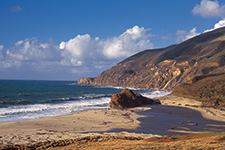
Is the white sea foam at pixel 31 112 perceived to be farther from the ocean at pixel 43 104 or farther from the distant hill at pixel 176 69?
the distant hill at pixel 176 69

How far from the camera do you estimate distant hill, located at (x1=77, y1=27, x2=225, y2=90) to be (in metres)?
99.1

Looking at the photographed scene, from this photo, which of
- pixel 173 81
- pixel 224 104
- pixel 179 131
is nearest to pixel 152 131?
pixel 179 131

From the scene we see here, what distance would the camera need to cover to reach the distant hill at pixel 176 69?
99125 millimetres

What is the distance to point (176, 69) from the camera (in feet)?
376

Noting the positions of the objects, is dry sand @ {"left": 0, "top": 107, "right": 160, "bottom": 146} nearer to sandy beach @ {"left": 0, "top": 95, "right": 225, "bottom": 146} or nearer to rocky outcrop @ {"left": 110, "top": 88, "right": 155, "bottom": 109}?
sandy beach @ {"left": 0, "top": 95, "right": 225, "bottom": 146}

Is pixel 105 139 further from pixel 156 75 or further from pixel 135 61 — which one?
pixel 135 61

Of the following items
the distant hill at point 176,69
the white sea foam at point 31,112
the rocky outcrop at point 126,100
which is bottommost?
the white sea foam at point 31,112

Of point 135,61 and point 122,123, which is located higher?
point 135,61

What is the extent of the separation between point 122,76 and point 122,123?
15322 centimetres

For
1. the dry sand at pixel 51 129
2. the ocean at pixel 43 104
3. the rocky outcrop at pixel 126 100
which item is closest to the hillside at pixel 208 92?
the rocky outcrop at pixel 126 100

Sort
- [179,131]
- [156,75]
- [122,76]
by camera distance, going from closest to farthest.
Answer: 1. [179,131]
2. [156,75]
3. [122,76]

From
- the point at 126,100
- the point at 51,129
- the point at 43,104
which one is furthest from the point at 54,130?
the point at 43,104

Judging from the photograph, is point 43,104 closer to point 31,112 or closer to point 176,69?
point 31,112

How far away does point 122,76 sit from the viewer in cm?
17575
